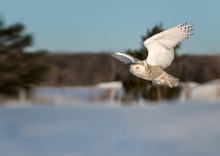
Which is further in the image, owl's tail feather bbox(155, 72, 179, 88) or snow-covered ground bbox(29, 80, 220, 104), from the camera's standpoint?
snow-covered ground bbox(29, 80, 220, 104)

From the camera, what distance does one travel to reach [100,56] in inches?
36.7

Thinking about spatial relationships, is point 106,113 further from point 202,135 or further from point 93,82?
point 93,82

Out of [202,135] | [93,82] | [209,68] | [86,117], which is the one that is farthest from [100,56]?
[86,117]

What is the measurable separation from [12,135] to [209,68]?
7951 mm

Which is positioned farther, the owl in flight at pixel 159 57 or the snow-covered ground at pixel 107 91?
the snow-covered ground at pixel 107 91

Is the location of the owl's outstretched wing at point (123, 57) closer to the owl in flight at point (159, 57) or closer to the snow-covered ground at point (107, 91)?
the owl in flight at point (159, 57)

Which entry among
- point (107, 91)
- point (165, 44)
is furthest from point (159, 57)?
point (107, 91)

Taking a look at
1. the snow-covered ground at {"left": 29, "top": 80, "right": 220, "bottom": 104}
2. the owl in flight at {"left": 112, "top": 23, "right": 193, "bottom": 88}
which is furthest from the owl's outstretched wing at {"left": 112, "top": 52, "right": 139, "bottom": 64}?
the snow-covered ground at {"left": 29, "top": 80, "right": 220, "bottom": 104}

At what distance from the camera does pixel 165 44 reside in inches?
25.6

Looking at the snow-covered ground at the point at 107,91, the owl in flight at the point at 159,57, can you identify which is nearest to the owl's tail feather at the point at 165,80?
the owl in flight at the point at 159,57

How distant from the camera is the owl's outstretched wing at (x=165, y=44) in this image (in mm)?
626

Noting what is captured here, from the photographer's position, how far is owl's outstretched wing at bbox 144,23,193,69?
2.06 feet

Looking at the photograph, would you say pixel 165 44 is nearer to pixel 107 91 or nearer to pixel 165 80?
pixel 165 80

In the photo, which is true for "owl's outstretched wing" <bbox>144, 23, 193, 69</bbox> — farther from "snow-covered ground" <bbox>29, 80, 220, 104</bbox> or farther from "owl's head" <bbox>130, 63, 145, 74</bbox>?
"snow-covered ground" <bbox>29, 80, 220, 104</bbox>
